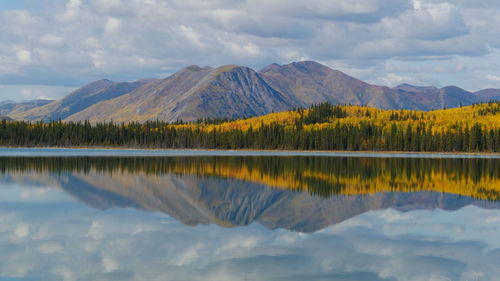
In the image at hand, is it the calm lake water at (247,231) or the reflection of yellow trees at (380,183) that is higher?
the calm lake water at (247,231)

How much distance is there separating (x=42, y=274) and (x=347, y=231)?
57.0 feet

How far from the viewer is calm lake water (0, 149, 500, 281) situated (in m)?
22.8

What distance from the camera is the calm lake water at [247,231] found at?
22812mm

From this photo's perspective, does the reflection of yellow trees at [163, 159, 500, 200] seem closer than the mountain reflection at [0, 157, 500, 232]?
No

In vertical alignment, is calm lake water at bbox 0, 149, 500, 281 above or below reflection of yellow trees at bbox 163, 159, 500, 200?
above

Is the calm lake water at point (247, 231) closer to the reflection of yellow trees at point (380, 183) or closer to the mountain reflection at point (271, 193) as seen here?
the mountain reflection at point (271, 193)

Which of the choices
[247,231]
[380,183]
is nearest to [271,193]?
[380,183]

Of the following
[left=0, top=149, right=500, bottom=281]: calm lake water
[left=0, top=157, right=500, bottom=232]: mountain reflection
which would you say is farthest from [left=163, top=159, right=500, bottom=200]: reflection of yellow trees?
[left=0, top=149, right=500, bottom=281]: calm lake water

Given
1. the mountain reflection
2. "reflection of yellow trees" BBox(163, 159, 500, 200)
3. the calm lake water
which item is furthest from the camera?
"reflection of yellow trees" BBox(163, 159, 500, 200)

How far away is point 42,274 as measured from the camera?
21.8 m

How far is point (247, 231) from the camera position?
104ft

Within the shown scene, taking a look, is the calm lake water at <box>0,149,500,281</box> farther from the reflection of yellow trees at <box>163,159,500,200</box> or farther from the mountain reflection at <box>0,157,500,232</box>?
the reflection of yellow trees at <box>163,159,500,200</box>

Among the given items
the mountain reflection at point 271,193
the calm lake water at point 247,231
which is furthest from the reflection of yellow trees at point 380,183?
the calm lake water at point 247,231

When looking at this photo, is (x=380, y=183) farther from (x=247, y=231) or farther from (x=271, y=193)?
(x=247, y=231)
